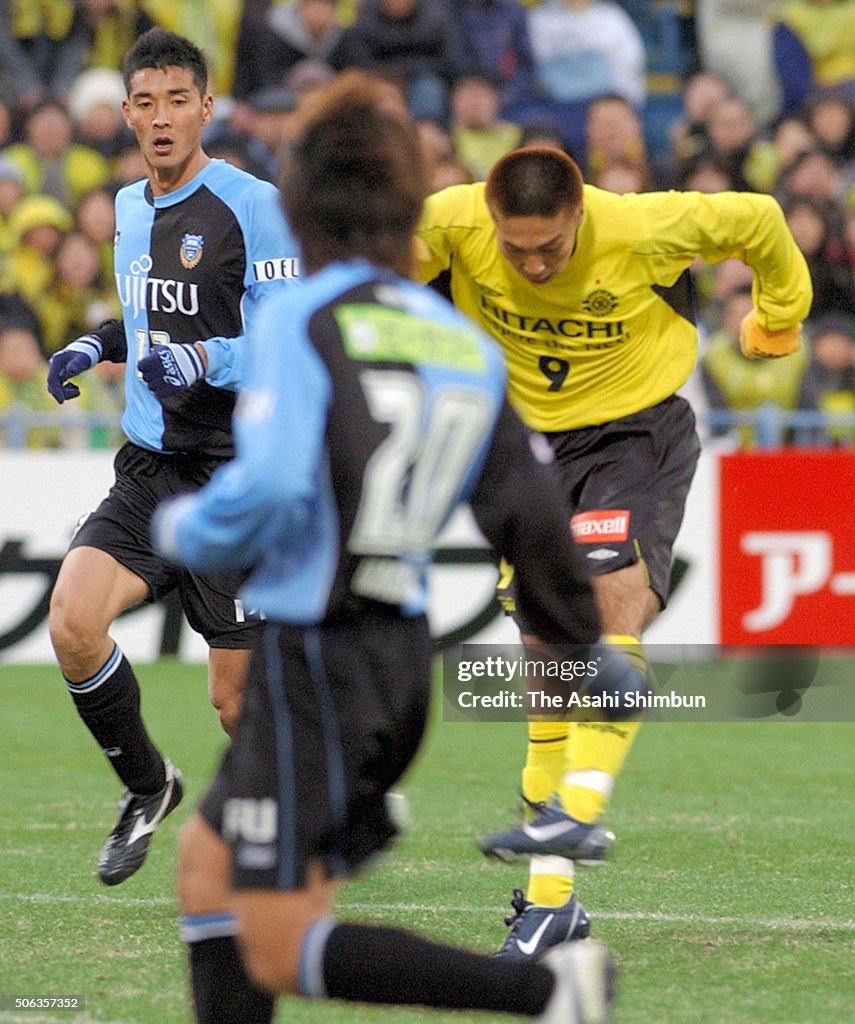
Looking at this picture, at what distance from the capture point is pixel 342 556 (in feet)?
11.6

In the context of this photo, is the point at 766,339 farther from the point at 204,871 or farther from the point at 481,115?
the point at 481,115

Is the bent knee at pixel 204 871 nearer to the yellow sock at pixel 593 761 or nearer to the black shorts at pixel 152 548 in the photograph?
the yellow sock at pixel 593 761

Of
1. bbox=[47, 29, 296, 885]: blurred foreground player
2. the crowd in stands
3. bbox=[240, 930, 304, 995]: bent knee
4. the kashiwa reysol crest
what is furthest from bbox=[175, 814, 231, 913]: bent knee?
the crowd in stands

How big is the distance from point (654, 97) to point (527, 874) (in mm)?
11880

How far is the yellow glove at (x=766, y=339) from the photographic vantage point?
6.31 meters

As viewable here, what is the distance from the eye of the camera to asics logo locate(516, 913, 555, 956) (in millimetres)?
5316

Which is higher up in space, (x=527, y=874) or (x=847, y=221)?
(x=847, y=221)

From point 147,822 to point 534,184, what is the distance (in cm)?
237

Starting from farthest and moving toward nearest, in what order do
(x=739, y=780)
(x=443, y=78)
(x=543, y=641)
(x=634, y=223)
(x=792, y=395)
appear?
(x=443, y=78)
(x=792, y=395)
(x=739, y=780)
(x=634, y=223)
(x=543, y=641)

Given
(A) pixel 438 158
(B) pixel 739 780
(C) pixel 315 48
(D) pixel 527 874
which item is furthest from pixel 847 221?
(D) pixel 527 874

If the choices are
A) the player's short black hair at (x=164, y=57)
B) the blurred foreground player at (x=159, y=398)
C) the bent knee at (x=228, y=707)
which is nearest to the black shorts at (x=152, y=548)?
the blurred foreground player at (x=159, y=398)

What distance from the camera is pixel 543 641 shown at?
12.5 ft

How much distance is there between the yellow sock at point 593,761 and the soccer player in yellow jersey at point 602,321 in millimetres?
92

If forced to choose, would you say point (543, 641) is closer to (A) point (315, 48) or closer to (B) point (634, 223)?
(B) point (634, 223)
